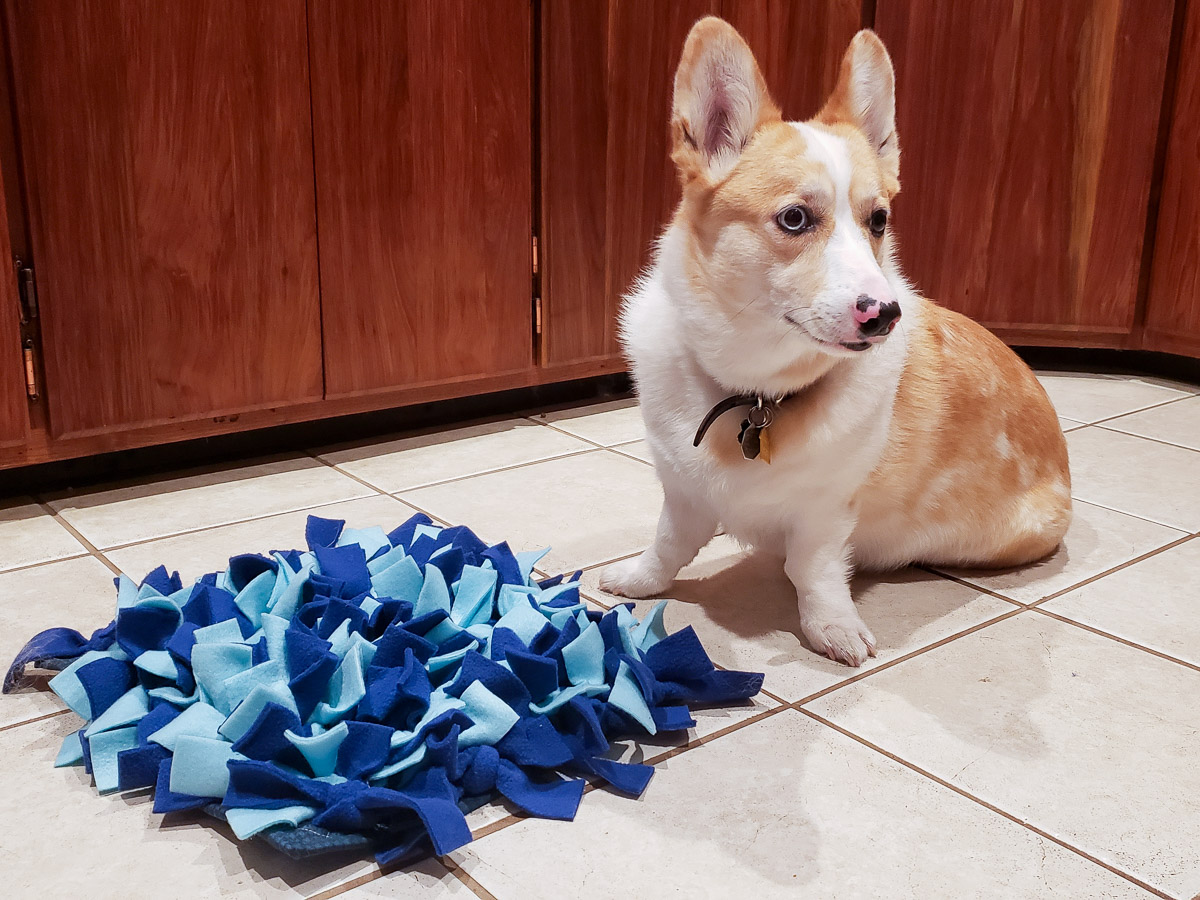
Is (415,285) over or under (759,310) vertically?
under

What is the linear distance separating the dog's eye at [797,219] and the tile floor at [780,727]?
0.56 metres

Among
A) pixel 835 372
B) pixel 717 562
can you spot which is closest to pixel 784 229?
pixel 835 372

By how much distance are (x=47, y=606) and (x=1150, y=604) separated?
1584 mm

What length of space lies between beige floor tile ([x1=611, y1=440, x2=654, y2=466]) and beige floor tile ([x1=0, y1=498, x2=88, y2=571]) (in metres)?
1.04

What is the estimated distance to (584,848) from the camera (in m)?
1.02

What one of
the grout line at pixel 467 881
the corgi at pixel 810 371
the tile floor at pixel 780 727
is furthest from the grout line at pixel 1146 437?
the grout line at pixel 467 881

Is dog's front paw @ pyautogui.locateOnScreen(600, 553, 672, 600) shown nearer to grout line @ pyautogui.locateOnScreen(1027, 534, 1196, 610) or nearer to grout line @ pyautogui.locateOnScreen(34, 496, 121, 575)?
grout line @ pyautogui.locateOnScreen(1027, 534, 1196, 610)

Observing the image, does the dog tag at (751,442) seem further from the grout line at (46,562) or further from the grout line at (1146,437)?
the grout line at (1146,437)

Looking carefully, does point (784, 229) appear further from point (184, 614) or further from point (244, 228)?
point (244, 228)

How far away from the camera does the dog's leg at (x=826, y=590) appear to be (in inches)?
55.2

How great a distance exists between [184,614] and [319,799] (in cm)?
38

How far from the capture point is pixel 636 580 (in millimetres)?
1557

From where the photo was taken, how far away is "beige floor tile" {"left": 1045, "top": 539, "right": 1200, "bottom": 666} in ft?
4.79

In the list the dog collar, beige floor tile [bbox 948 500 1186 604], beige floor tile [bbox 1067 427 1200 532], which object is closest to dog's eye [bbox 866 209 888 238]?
the dog collar
